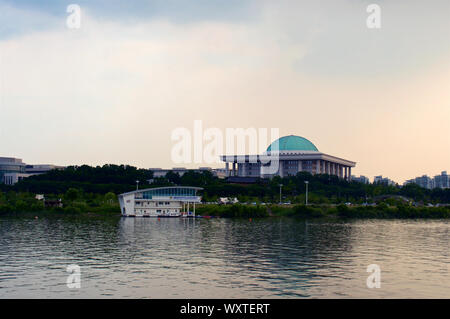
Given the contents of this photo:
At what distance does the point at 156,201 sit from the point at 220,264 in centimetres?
7901

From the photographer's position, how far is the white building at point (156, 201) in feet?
409

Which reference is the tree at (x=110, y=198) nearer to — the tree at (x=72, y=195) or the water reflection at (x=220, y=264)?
the tree at (x=72, y=195)

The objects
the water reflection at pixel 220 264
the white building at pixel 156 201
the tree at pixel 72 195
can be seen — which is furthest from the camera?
the tree at pixel 72 195

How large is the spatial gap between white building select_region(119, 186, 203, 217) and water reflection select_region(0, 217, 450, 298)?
45.8m

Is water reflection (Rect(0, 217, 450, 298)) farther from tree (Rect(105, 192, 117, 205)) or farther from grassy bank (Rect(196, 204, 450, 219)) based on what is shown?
tree (Rect(105, 192, 117, 205))

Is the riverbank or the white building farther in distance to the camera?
the riverbank

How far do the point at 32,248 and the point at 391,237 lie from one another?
5272 centimetres

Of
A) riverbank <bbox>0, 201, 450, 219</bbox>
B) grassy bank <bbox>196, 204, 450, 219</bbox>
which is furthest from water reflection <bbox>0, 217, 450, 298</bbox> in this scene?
riverbank <bbox>0, 201, 450, 219</bbox>

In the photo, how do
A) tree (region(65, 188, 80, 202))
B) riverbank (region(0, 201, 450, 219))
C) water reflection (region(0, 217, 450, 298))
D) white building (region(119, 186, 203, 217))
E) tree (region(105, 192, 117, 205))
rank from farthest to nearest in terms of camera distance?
tree (region(105, 192, 117, 205)), tree (region(65, 188, 80, 202)), riverbank (region(0, 201, 450, 219)), white building (region(119, 186, 203, 217)), water reflection (region(0, 217, 450, 298))

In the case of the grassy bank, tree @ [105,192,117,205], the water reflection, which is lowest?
the water reflection

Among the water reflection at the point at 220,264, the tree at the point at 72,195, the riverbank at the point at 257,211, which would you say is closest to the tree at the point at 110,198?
the riverbank at the point at 257,211

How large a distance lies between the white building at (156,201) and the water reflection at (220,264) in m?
45.8

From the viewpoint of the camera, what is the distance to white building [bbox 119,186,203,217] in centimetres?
12469
